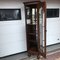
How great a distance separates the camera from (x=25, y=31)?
5.07m

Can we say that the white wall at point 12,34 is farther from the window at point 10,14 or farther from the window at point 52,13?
the window at point 52,13

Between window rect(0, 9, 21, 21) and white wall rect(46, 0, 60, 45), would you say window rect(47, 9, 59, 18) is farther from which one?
window rect(0, 9, 21, 21)

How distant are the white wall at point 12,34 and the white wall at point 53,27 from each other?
4.72ft

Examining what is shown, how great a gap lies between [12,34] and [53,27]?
7.47 ft

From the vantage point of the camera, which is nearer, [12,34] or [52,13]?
[12,34]

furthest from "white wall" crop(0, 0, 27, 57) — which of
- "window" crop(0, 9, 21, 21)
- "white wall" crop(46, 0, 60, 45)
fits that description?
"white wall" crop(46, 0, 60, 45)

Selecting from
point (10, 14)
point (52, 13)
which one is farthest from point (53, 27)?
point (10, 14)

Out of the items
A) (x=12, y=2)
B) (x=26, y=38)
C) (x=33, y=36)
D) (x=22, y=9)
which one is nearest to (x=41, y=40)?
(x=33, y=36)

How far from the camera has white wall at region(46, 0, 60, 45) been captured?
19.2ft

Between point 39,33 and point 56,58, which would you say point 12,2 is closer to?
point 39,33

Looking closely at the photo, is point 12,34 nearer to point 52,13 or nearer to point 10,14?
point 10,14

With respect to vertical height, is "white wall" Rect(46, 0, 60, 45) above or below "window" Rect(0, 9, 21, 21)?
below

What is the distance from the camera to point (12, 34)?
15.7ft

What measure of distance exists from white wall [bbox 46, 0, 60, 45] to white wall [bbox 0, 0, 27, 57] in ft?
4.72
